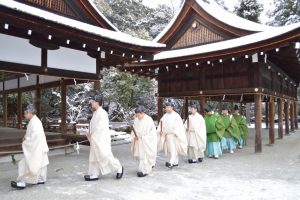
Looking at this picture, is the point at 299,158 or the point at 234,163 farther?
the point at 299,158

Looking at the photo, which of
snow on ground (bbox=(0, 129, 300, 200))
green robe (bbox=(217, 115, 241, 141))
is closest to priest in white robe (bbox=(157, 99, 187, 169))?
snow on ground (bbox=(0, 129, 300, 200))

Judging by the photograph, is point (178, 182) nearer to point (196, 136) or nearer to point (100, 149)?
point (100, 149)

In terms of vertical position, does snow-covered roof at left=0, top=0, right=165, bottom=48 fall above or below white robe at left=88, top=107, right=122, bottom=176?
above

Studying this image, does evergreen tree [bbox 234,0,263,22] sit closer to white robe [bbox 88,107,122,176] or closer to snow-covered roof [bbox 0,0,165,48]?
snow-covered roof [bbox 0,0,165,48]

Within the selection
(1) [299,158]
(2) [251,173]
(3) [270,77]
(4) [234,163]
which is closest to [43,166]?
(2) [251,173]

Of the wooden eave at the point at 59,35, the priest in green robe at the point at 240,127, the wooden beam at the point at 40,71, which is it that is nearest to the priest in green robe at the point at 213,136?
the priest in green robe at the point at 240,127

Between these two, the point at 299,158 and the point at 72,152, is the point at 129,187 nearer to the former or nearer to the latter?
the point at 72,152

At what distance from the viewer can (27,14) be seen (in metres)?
6.98

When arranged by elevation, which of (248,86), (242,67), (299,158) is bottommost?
(299,158)

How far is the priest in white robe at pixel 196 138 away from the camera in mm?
9195

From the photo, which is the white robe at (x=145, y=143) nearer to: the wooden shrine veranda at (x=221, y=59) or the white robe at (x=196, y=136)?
the white robe at (x=196, y=136)

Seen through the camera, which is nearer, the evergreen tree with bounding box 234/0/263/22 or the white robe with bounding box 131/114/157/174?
the white robe with bounding box 131/114/157/174

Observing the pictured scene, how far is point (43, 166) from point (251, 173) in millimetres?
4838

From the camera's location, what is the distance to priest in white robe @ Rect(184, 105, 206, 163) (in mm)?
9195
